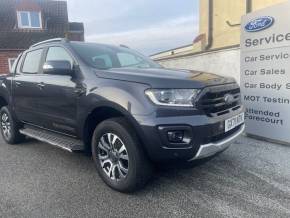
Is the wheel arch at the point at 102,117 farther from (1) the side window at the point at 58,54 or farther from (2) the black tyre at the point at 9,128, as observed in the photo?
(2) the black tyre at the point at 9,128

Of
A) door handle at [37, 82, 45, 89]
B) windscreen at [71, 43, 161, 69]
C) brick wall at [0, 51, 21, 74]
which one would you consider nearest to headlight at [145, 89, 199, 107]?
windscreen at [71, 43, 161, 69]

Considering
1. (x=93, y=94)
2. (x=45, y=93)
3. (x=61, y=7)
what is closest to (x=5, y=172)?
(x=45, y=93)

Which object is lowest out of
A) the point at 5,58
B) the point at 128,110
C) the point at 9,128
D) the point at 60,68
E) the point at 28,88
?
the point at 9,128

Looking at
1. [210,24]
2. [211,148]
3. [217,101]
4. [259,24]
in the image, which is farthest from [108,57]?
[210,24]

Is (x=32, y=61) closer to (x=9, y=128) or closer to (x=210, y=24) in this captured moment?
(x=9, y=128)

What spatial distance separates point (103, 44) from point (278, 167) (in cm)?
305

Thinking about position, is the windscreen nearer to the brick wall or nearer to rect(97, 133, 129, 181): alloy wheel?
rect(97, 133, 129, 181): alloy wheel

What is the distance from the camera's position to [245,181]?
379 centimetres

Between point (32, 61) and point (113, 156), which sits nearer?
point (113, 156)

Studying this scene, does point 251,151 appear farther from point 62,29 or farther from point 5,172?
point 62,29

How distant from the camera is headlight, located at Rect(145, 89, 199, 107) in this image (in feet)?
10.5

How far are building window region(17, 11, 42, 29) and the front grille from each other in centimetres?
2088

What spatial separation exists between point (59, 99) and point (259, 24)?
135 inches

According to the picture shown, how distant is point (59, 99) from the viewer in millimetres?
4254
